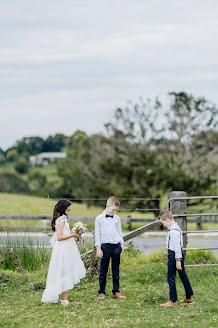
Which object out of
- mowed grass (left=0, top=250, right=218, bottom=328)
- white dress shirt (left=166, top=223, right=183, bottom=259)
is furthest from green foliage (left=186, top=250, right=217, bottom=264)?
white dress shirt (left=166, top=223, right=183, bottom=259)

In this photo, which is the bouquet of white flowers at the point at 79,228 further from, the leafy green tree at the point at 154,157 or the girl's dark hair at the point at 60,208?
the leafy green tree at the point at 154,157

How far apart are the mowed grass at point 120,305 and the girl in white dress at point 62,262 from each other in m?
0.21

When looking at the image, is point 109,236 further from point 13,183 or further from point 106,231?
point 13,183

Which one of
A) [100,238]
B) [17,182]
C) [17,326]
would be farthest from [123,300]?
[17,182]

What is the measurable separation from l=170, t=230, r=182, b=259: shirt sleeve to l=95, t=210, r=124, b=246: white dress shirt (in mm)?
874

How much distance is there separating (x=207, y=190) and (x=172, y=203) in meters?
10.7

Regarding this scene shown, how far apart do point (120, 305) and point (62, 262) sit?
99cm

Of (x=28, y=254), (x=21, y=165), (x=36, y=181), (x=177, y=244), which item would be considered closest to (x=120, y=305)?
(x=177, y=244)

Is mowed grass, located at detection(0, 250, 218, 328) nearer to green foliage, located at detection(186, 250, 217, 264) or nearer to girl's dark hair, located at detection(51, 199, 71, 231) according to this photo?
green foliage, located at detection(186, 250, 217, 264)

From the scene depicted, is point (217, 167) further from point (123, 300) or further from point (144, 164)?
point (123, 300)

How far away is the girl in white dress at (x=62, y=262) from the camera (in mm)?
6875

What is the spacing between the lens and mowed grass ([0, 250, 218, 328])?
20.0ft

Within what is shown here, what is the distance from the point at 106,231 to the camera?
716 centimetres

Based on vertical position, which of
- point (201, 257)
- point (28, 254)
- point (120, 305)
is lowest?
point (120, 305)
